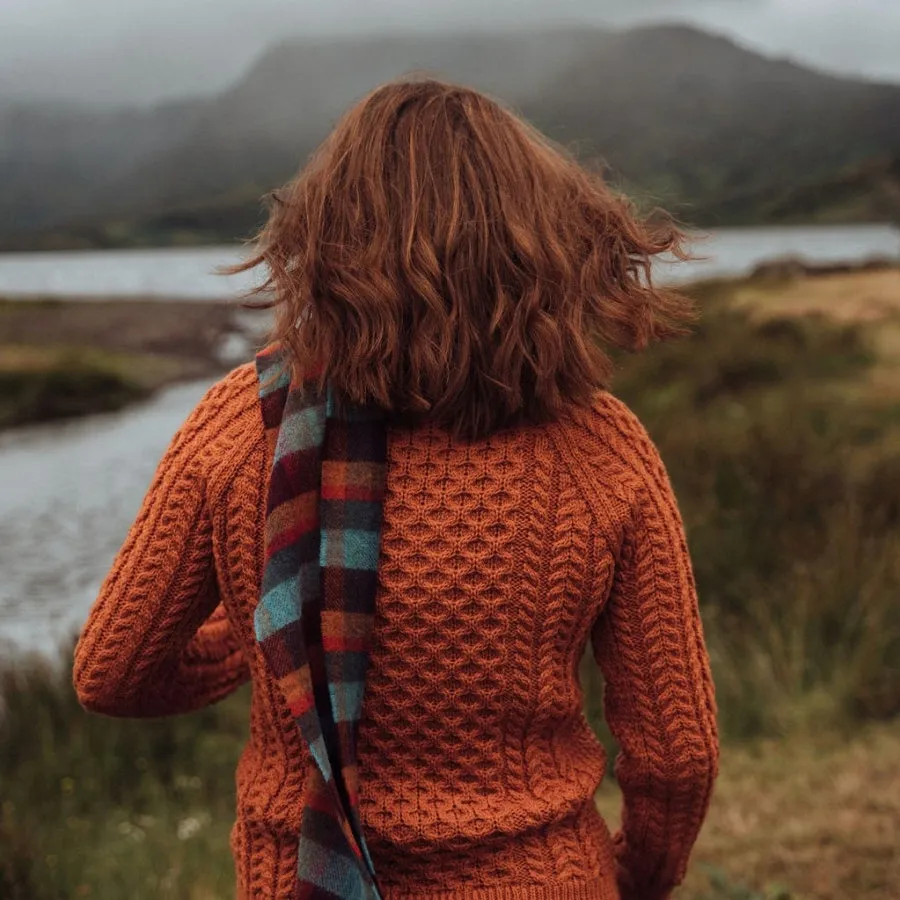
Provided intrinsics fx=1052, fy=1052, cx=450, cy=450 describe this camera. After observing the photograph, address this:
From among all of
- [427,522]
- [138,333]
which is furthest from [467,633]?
[138,333]

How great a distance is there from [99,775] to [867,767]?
3.06 metres

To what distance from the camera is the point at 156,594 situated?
129cm

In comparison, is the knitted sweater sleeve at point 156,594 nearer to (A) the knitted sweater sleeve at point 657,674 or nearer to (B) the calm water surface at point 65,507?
(A) the knitted sweater sleeve at point 657,674

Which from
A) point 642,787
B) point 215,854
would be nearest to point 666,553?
point 642,787

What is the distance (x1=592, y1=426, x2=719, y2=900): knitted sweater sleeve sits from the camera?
128cm

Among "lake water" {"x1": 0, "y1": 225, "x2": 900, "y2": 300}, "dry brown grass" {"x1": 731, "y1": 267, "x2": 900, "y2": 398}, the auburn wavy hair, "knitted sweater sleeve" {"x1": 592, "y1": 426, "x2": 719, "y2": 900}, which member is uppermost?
the auburn wavy hair

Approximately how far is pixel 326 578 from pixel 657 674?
447 millimetres

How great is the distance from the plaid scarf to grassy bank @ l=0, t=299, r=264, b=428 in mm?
13297

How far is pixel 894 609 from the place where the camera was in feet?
14.4

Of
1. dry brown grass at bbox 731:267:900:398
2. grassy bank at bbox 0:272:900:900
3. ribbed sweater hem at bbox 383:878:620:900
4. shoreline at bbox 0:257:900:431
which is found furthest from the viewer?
shoreline at bbox 0:257:900:431

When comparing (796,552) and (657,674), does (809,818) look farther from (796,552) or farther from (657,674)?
(657,674)

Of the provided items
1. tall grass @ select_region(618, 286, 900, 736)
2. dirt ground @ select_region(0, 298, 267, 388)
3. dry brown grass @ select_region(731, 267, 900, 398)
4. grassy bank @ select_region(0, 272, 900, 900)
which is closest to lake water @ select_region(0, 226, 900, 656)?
grassy bank @ select_region(0, 272, 900, 900)

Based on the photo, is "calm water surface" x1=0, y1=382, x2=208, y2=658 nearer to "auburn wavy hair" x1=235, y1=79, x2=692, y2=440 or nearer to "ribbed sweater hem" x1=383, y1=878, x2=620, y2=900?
"ribbed sweater hem" x1=383, y1=878, x2=620, y2=900

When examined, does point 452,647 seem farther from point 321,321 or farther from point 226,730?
point 226,730
